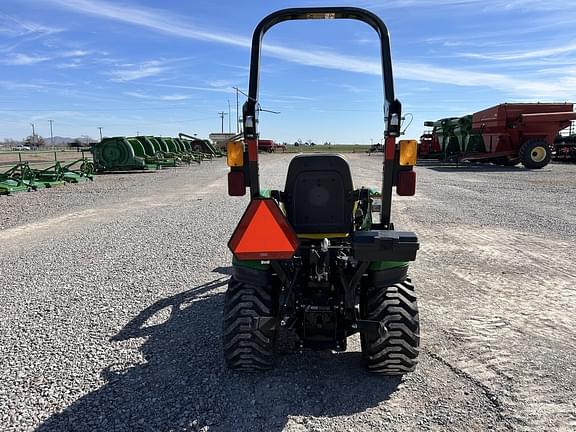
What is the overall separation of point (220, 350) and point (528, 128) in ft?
73.2

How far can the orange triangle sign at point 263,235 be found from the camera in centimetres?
260

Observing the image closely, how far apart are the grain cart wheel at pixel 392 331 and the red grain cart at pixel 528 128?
2129 centimetres

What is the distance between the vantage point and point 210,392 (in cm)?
292

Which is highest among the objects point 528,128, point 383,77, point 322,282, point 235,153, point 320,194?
point 528,128

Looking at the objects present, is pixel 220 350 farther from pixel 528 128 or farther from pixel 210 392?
pixel 528 128

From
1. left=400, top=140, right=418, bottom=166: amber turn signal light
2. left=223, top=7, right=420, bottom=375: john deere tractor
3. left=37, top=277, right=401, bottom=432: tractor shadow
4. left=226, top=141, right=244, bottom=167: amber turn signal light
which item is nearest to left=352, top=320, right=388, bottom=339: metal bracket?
left=223, top=7, right=420, bottom=375: john deere tractor

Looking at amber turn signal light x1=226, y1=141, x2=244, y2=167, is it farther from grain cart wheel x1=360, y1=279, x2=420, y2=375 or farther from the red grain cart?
the red grain cart

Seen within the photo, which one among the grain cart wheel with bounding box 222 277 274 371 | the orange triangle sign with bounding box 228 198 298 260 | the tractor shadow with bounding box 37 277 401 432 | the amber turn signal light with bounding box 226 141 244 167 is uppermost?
the amber turn signal light with bounding box 226 141 244 167

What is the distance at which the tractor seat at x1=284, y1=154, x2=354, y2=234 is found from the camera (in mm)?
3223

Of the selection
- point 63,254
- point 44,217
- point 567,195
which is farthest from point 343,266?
point 567,195

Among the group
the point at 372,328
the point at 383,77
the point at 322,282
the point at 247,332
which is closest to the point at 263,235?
the point at 322,282

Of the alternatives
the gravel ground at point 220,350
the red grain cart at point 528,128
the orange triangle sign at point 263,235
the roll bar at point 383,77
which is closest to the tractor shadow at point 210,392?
the gravel ground at point 220,350

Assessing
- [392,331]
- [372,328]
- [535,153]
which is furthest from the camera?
[535,153]

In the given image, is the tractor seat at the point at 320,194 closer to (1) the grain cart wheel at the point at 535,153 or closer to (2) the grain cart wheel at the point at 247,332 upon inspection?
(2) the grain cart wheel at the point at 247,332
